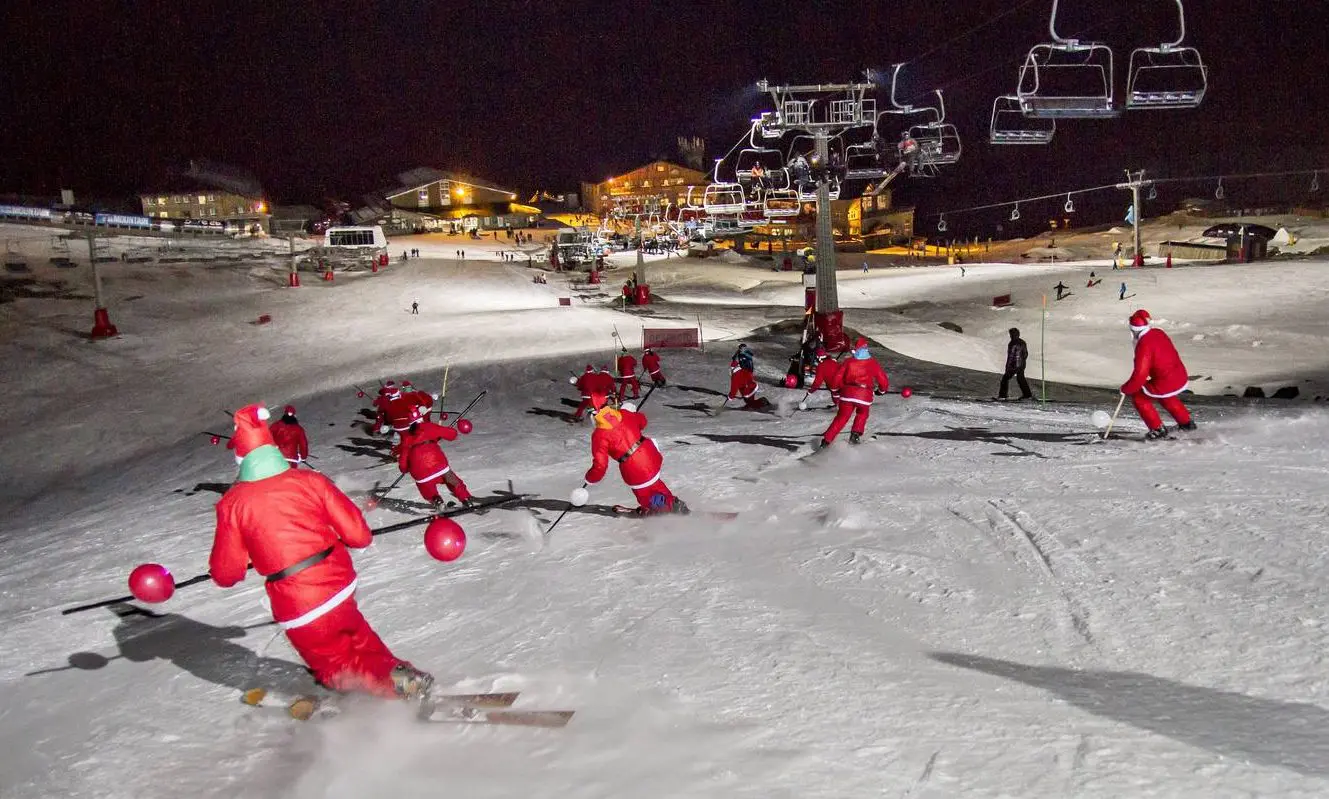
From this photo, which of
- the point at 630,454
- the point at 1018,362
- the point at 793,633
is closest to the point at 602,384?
the point at 630,454

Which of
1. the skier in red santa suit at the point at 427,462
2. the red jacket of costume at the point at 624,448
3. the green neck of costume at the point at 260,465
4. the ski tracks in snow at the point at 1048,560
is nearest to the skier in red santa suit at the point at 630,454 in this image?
the red jacket of costume at the point at 624,448

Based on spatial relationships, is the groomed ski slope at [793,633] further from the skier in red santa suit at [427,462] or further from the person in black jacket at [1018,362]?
the person in black jacket at [1018,362]

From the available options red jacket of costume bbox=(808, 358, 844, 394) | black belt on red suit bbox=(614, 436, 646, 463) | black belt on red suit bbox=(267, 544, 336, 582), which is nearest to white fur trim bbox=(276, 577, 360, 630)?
black belt on red suit bbox=(267, 544, 336, 582)

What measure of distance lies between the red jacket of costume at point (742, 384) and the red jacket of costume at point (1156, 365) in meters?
6.00

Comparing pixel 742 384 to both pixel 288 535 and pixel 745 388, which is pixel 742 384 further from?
pixel 288 535

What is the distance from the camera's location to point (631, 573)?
19.6ft

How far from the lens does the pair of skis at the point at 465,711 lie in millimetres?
3922

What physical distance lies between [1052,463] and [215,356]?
21622 mm

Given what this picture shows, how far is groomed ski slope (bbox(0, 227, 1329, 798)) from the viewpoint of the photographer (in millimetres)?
3461

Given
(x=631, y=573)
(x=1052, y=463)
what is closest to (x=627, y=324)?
(x=1052, y=463)

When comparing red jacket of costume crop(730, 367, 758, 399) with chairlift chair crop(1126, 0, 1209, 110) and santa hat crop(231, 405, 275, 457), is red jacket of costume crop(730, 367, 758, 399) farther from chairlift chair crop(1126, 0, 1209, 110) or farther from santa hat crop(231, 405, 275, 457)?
santa hat crop(231, 405, 275, 457)

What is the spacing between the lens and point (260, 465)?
4.01m

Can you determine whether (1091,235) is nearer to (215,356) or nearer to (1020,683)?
(215,356)

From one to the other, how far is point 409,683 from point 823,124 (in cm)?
1785
